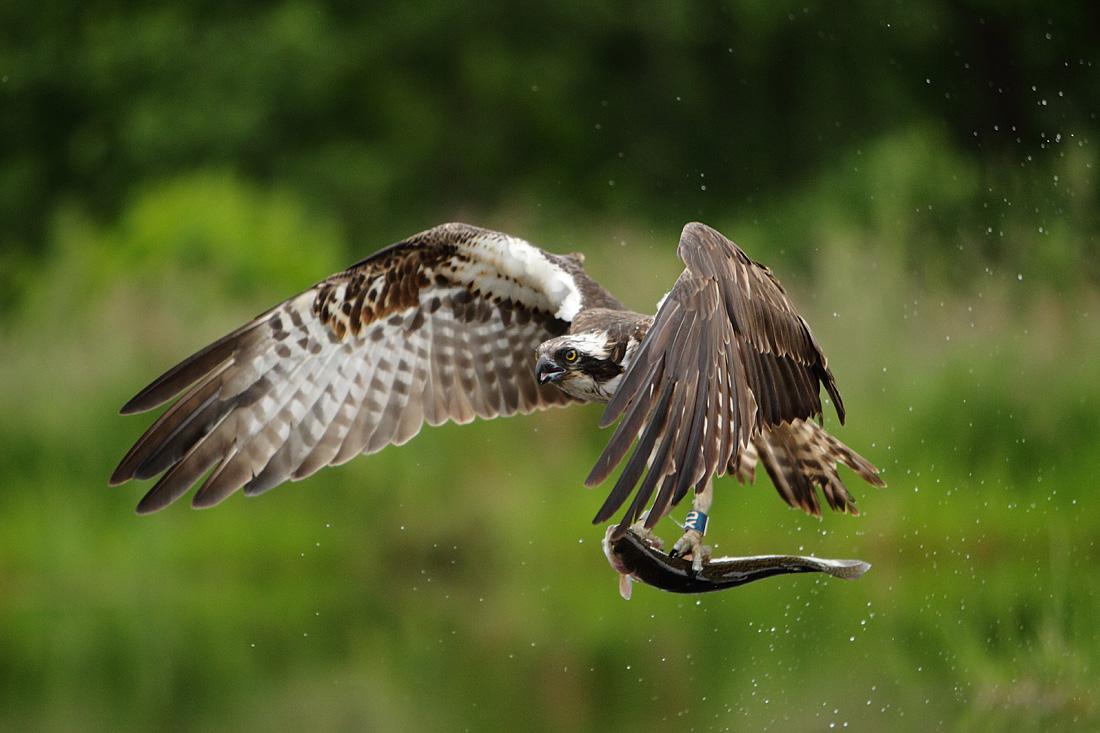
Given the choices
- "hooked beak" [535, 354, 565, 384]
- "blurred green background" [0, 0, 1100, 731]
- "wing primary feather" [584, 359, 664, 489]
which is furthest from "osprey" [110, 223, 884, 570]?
"blurred green background" [0, 0, 1100, 731]

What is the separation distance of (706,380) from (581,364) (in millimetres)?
952

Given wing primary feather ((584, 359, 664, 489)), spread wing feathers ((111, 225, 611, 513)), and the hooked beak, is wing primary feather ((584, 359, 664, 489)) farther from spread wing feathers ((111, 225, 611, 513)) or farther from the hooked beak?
spread wing feathers ((111, 225, 611, 513))

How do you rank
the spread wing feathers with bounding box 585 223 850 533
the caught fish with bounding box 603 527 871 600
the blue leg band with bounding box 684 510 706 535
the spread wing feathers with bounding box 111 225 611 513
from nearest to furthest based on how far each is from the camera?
the spread wing feathers with bounding box 585 223 850 533
the caught fish with bounding box 603 527 871 600
the blue leg band with bounding box 684 510 706 535
the spread wing feathers with bounding box 111 225 611 513

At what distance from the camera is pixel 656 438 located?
4344 millimetres

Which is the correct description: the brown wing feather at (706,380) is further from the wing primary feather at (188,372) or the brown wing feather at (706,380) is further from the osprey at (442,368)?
the wing primary feather at (188,372)

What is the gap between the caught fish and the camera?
4840mm

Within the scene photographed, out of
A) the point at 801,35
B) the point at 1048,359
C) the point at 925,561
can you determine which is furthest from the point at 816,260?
the point at 801,35

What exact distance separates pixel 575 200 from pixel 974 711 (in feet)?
37.6

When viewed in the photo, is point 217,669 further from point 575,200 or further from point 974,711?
point 575,200

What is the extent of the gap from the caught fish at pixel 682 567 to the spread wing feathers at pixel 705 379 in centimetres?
40

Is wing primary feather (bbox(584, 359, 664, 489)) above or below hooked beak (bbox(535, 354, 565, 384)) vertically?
below

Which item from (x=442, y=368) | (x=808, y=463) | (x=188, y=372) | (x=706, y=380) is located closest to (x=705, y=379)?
(x=706, y=380)

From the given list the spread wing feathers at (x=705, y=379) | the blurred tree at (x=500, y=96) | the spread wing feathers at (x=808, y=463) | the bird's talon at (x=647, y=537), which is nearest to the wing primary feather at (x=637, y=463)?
the spread wing feathers at (x=705, y=379)

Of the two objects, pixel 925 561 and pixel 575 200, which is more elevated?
pixel 575 200
